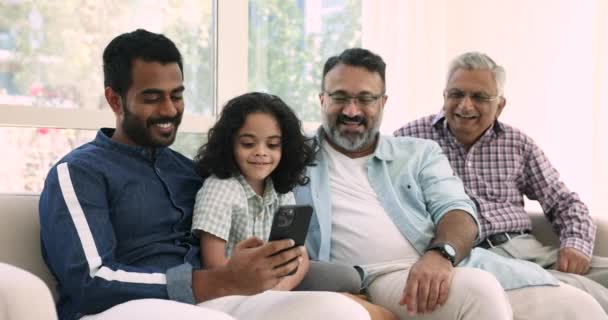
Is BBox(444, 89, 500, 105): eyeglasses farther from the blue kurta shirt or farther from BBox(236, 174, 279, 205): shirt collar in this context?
the blue kurta shirt

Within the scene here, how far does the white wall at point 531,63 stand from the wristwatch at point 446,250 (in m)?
1.79

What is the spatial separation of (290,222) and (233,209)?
0.40 meters

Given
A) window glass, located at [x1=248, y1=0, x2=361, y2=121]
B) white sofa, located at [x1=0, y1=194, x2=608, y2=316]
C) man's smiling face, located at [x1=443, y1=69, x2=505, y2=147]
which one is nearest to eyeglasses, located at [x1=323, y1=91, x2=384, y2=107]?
man's smiling face, located at [x1=443, y1=69, x2=505, y2=147]

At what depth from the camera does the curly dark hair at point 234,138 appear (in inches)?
76.7

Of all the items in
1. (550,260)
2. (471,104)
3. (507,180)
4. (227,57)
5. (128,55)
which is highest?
(128,55)

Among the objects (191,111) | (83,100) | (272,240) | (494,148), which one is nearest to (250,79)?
(191,111)

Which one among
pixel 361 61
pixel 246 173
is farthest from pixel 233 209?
pixel 361 61

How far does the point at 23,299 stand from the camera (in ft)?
4.25

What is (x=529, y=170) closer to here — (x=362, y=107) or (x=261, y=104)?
(x=362, y=107)

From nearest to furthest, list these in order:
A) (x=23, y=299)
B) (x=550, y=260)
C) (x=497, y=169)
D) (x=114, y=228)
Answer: (x=23, y=299)
(x=114, y=228)
(x=550, y=260)
(x=497, y=169)

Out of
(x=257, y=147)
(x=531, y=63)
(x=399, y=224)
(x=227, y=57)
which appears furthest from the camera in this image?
(x=531, y=63)

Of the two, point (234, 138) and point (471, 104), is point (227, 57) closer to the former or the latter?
point (471, 104)

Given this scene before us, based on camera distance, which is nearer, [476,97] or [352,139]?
[352,139]

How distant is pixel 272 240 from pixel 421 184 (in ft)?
3.18
